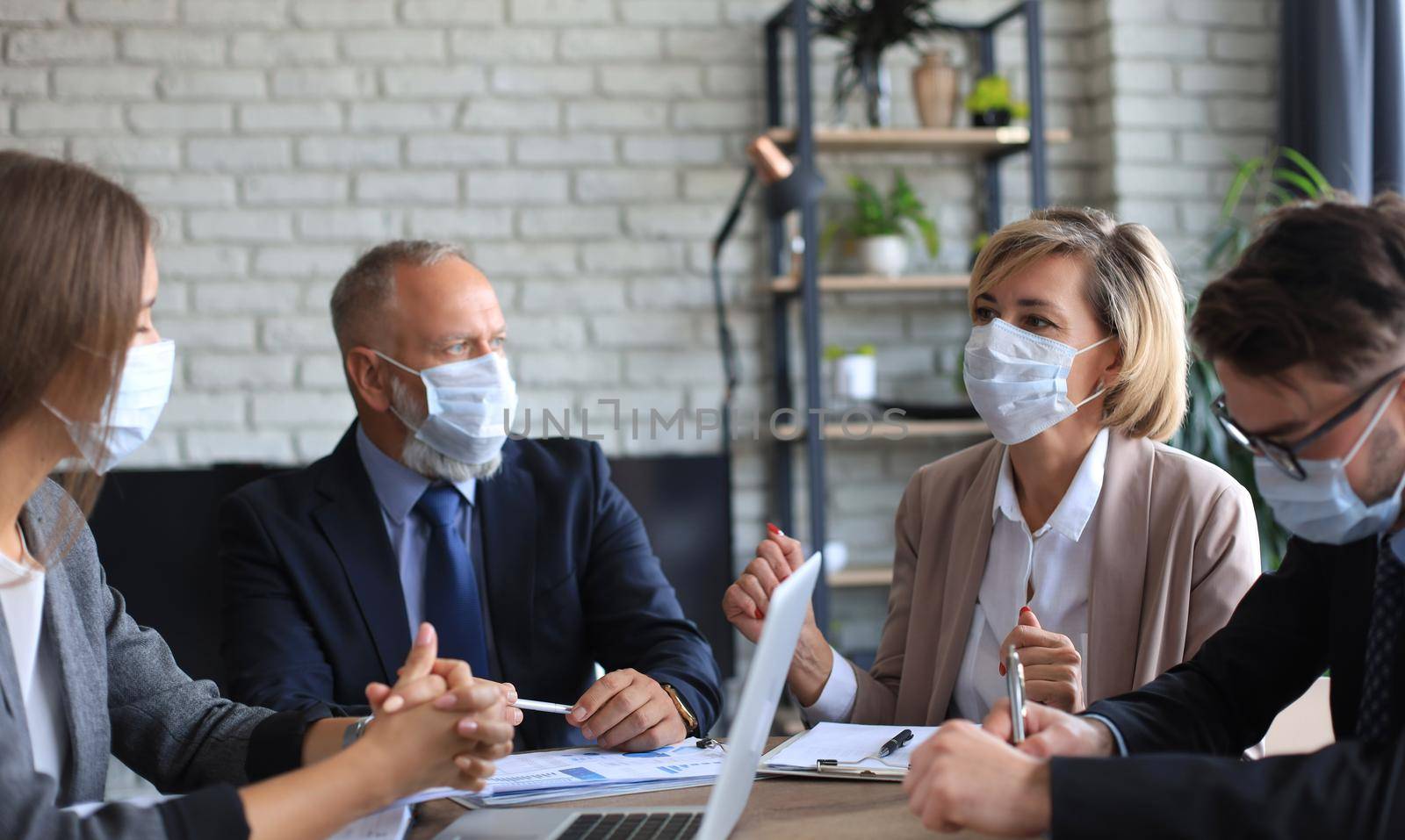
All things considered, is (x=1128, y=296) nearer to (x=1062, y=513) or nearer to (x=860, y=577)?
(x=1062, y=513)

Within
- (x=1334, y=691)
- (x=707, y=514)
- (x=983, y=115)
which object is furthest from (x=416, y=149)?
(x=1334, y=691)

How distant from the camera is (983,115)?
11.0 ft

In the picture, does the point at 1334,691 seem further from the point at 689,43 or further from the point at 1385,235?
the point at 689,43

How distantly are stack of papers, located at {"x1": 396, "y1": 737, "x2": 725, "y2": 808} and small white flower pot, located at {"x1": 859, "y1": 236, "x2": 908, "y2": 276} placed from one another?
1.97 m

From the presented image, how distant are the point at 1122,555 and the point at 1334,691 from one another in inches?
18.3

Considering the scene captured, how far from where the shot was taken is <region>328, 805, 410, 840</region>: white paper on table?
4.02ft

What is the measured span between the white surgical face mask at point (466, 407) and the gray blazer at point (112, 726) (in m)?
0.58

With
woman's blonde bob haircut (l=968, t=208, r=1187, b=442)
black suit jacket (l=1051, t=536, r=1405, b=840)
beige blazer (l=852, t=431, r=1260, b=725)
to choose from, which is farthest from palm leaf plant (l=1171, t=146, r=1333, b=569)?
black suit jacket (l=1051, t=536, r=1405, b=840)

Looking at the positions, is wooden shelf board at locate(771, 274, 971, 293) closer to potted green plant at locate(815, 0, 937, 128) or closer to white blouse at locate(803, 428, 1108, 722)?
potted green plant at locate(815, 0, 937, 128)

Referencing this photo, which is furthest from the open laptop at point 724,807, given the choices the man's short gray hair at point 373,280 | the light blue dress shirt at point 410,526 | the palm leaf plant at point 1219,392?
the palm leaf plant at point 1219,392

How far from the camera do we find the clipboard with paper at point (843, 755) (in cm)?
139

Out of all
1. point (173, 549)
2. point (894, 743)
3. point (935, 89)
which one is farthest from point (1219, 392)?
point (173, 549)

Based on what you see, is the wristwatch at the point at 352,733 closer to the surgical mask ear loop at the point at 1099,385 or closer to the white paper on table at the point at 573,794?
the white paper on table at the point at 573,794

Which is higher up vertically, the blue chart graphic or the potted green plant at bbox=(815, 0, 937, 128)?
the potted green plant at bbox=(815, 0, 937, 128)
